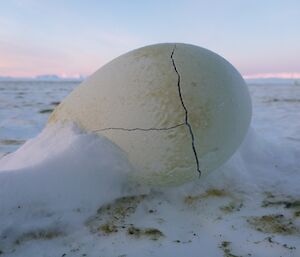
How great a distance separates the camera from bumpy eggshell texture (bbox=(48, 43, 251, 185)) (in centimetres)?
213

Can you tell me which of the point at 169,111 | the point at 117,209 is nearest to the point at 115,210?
the point at 117,209

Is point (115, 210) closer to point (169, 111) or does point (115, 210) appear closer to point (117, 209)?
point (117, 209)

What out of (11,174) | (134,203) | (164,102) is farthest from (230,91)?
(11,174)

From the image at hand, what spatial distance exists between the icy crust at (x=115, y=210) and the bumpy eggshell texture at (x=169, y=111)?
154 mm

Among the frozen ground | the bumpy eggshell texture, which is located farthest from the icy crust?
the bumpy eggshell texture

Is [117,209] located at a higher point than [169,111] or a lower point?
lower

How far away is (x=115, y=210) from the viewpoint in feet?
7.10

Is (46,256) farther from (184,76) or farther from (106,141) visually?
(184,76)

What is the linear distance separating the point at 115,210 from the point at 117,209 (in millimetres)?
16

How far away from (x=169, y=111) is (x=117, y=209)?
2.33 feet

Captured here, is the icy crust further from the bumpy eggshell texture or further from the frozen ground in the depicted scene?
the bumpy eggshell texture

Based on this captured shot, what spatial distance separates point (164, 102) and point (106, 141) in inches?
18.7

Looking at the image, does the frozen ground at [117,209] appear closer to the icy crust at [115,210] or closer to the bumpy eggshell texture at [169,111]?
the icy crust at [115,210]

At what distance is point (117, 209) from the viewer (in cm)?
217
